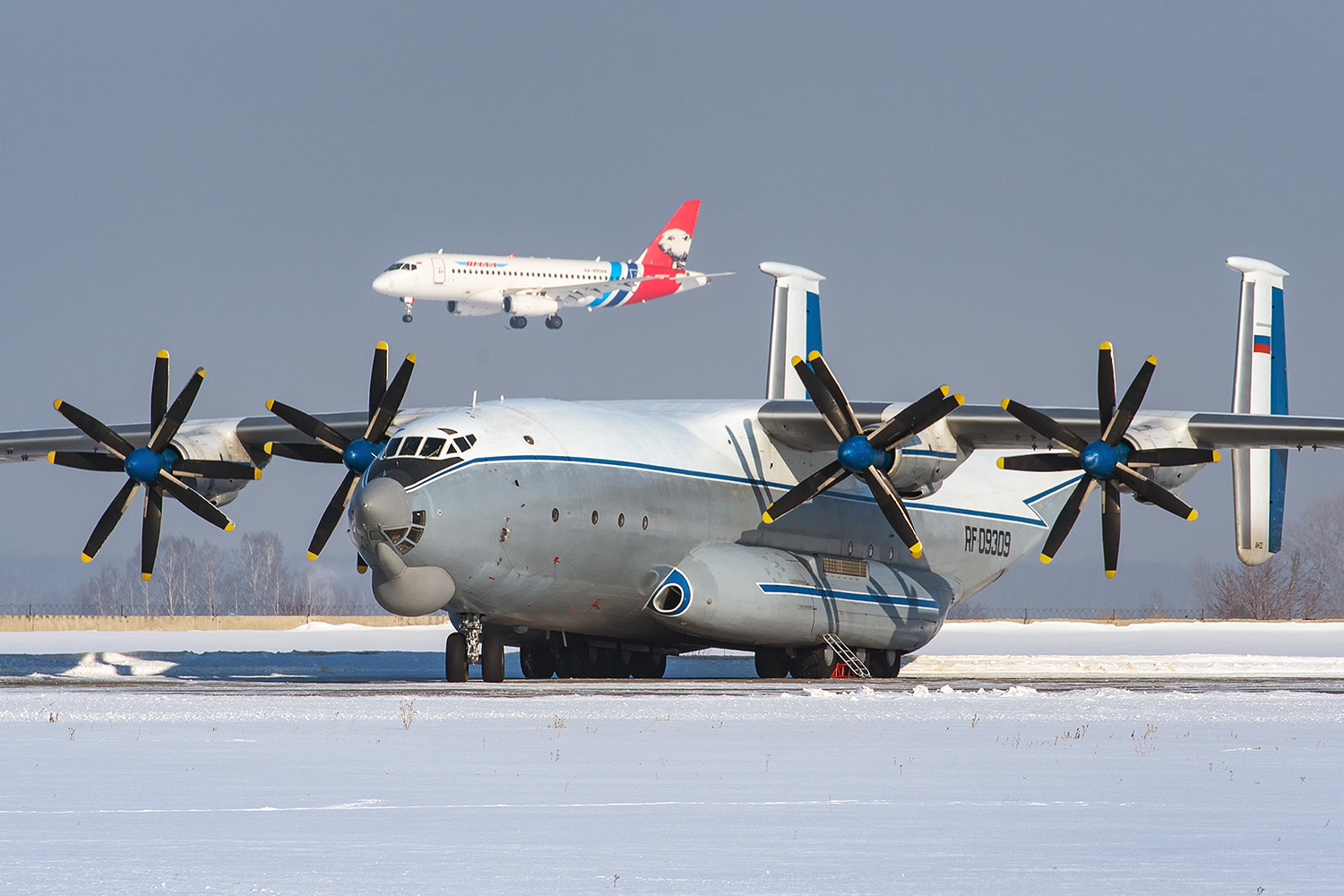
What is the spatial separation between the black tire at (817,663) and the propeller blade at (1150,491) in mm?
5825

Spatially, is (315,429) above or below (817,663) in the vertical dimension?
above

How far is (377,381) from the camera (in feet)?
80.3

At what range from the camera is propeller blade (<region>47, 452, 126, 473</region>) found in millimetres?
25062

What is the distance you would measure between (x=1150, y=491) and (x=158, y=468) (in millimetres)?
14782

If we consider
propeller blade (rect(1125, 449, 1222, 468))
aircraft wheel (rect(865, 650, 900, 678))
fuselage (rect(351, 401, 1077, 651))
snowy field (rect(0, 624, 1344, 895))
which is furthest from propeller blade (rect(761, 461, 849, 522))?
aircraft wheel (rect(865, 650, 900, 678))

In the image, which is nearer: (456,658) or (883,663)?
(456,658)

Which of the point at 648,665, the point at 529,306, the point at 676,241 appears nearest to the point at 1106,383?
the point at 648,665

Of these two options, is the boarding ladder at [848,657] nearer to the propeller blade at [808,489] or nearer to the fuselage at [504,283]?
the propeller blade at [808,489]

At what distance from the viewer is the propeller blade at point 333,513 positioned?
23953mm

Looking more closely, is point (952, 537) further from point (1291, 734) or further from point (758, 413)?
point (1291, 734)

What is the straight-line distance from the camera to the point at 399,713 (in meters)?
15.8

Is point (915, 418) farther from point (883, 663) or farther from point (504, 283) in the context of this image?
point (504, 283)

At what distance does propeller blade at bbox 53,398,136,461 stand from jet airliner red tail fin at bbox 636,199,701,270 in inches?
2158

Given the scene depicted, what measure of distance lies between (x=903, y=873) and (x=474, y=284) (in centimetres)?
6009
